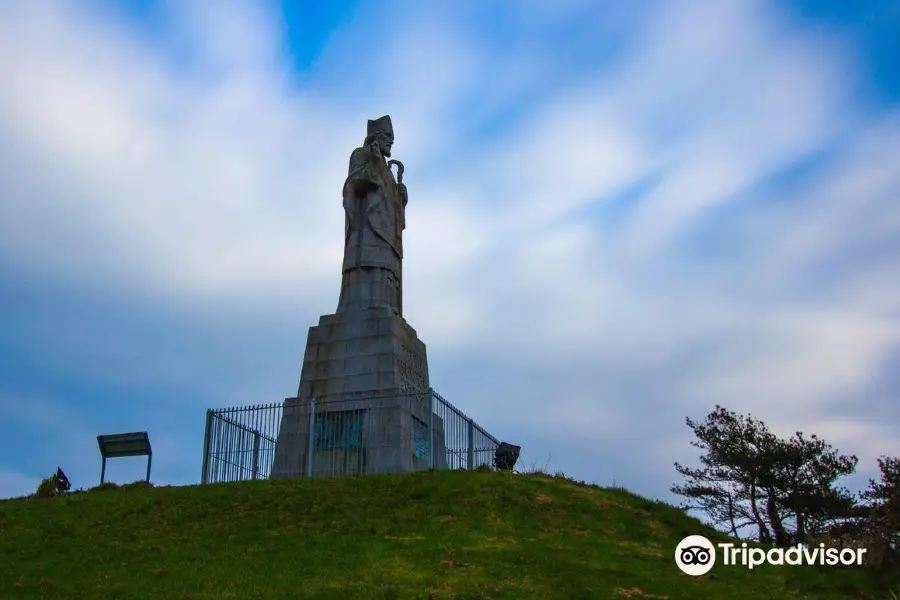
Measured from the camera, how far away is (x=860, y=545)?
13.5 meters

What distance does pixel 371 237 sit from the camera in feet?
78.8

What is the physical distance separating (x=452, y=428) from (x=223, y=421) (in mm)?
5128

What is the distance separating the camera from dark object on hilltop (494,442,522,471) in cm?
2034

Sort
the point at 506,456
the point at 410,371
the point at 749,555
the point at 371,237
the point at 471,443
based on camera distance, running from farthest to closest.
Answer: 1. the point at 371,237
2. the point at 410,371
3. the point at 471,443
4. the point at 506,456
5. the point at 749,555

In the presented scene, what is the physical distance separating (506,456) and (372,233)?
709 cm

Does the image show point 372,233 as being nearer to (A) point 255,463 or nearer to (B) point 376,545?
(A) point 255,463

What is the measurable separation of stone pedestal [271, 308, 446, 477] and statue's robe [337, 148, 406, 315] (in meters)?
0.81

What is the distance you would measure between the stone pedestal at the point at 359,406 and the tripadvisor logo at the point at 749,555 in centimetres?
663

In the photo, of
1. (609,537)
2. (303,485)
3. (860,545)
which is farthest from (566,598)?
(303,485)

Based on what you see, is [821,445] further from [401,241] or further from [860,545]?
[860,545]

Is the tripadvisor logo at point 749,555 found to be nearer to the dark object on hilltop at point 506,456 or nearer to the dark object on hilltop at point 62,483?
the dark object on hilltop at point 506,456

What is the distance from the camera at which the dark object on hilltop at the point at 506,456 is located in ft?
66.7

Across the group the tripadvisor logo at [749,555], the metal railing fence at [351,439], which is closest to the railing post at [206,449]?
the metal railing fence at [351,439]

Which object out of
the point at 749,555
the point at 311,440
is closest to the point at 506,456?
the point at 311,440
